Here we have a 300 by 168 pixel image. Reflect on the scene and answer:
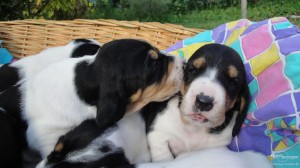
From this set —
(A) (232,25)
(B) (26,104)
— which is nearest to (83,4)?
(A) (232,25)

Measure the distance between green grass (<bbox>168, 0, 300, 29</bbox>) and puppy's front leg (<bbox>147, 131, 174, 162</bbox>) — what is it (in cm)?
692

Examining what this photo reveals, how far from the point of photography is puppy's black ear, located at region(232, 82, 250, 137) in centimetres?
325

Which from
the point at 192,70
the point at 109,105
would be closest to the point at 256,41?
the point at 192,70

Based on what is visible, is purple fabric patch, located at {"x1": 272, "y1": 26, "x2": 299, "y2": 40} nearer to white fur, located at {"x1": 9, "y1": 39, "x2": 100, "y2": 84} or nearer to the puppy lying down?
the puppy lying down

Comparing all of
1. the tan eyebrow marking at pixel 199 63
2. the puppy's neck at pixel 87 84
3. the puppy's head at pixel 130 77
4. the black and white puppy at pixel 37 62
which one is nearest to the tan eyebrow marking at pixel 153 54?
the puppy's head at pixel 130 77

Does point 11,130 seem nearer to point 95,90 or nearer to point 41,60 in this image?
point 95,90

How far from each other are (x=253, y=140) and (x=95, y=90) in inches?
51.8

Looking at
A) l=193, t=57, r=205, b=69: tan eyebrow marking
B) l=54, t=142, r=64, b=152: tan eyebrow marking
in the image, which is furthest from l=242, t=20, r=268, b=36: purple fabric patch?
l=54, t=142, r=64, b=152: tan eyebrow marking

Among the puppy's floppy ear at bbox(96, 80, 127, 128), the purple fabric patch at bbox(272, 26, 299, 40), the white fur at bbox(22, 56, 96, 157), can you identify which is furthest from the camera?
the purple fabric patch at bbox(272, 26, 299, 40)

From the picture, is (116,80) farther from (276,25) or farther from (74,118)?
(276,25)

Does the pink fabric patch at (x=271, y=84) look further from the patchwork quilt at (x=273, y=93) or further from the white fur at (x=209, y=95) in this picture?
the white fur at (x=209, y=95)

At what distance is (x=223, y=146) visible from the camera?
3377 millimetres

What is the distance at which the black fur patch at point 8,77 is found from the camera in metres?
4.13

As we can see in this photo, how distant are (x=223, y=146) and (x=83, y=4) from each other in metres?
6.48
